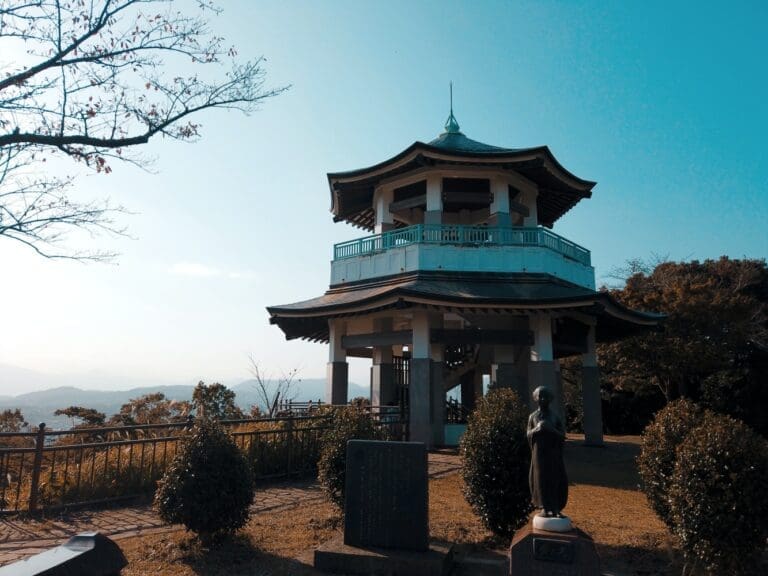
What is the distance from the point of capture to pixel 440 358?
1728 centimetres

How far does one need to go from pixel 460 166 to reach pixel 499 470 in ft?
40.5

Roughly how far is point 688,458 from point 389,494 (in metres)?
3.21

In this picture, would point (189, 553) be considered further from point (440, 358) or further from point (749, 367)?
point (749, 367)

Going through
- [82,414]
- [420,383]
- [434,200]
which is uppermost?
[434,200]

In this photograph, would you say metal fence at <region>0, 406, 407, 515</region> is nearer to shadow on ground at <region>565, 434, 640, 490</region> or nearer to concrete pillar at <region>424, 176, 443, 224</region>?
shadow on ground at <region>565, 434, 640, 490</region>

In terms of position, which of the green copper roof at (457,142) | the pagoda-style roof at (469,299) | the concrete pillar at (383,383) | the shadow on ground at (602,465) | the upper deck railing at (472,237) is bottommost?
the shadow on ground at (602,465)

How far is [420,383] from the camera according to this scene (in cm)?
1502

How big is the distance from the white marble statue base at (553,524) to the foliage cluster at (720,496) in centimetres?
127

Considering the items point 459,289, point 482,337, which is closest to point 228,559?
point 459,289

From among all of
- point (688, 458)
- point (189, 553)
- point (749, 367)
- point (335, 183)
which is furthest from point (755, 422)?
point (189, 553)

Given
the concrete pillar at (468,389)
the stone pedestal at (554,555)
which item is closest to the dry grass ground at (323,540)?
the stone pedestal at (554,555)

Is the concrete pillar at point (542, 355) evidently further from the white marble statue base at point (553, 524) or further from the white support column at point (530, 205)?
the white marble statue base at point (553, 524)

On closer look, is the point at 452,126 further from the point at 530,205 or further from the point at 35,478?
the point at 35,478

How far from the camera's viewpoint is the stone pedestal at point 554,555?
198 inches
